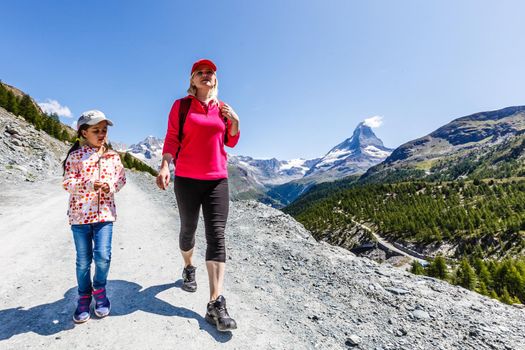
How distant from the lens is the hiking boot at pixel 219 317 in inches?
176

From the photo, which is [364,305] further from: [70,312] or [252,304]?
[70,312]

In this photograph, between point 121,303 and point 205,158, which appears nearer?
point 205,158

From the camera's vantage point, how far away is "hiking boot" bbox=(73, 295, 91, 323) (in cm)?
459

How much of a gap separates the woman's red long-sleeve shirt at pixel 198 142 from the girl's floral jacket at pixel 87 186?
104 cm

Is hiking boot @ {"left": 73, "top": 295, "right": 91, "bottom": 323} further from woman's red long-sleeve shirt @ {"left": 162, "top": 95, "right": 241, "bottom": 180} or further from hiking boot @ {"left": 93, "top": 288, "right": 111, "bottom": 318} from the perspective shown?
woman's red long-sleeve shirt @ {"left": 162, "top": 95, "right": 241, "bottom": 180}

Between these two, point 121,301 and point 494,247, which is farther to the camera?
point 494,247

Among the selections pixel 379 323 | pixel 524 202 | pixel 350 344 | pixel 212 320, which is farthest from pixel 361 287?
pixel 524 202

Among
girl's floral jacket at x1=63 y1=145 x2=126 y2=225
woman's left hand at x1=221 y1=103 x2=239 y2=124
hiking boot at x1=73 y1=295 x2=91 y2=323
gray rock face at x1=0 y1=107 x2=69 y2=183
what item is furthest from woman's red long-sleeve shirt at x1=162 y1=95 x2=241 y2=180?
gray rock face at x1=0 y1=107 x2=69 y2=183

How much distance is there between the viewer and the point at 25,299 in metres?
5.36

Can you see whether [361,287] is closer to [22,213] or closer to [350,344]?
[350,344]

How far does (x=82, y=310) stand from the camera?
4691 millimetres

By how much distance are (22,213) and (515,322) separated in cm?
1767

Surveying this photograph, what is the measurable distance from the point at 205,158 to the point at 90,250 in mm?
2364

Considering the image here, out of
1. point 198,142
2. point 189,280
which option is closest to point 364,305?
point 189,280
